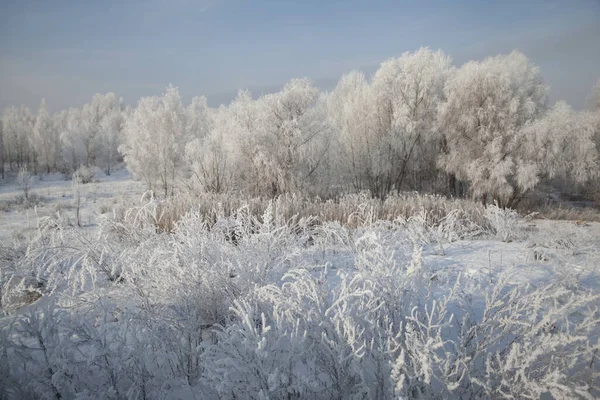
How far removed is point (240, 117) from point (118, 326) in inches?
602

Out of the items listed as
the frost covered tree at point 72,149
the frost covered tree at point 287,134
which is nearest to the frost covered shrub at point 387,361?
the frost covered tree at point 287,134

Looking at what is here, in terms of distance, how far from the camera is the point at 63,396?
73.7 inches

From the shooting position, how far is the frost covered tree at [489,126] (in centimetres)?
1652

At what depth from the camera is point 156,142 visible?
21.7m

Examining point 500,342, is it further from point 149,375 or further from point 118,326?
point 118,326

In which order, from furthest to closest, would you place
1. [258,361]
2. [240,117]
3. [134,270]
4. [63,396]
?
[240,117] < [134,270] < [63,396] < [258,361]

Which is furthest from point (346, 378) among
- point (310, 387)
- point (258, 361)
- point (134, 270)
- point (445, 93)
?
point (445, 93)

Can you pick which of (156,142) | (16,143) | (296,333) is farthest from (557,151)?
(16,143)

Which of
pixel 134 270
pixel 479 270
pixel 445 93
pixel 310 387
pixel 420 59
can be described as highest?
pixel 420 59

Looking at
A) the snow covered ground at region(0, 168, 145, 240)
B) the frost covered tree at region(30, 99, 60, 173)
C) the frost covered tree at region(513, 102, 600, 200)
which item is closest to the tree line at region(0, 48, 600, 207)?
the frost covered tree at region(513, 102, 600, 200)

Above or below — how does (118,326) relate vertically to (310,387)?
above

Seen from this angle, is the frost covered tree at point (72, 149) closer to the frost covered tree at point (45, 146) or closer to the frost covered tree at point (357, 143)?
the frost covered tree at point (45, 146)

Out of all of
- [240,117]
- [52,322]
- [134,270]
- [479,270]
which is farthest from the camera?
[240,117]

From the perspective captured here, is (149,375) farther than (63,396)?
Yes
